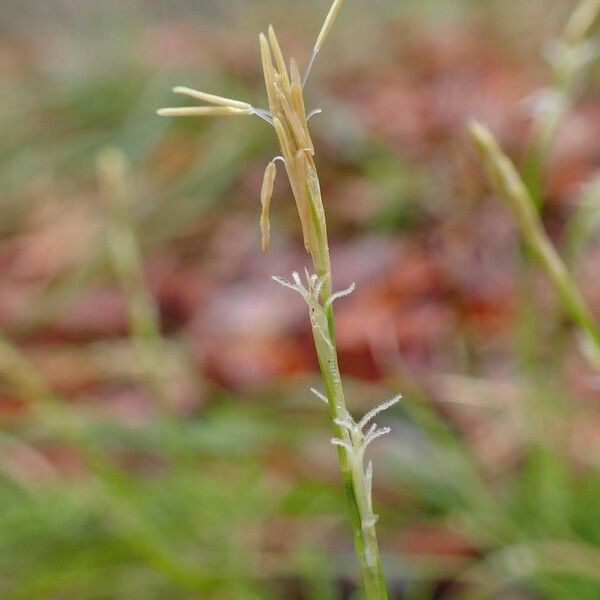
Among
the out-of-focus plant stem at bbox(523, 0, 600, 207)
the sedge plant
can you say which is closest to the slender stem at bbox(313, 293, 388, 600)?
the sedge plant

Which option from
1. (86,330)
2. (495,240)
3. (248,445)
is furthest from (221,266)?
(248,445)

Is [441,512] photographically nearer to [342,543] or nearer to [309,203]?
[342,543]


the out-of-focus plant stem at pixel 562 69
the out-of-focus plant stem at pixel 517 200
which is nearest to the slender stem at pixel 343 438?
the out-of-focus plant stem at pixel 517 200

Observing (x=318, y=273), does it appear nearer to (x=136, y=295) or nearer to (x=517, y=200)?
(x=517, y=200)

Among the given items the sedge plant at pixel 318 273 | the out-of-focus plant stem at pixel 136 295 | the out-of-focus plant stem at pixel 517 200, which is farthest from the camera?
the out-of-focus plant stem at pixel 136 295

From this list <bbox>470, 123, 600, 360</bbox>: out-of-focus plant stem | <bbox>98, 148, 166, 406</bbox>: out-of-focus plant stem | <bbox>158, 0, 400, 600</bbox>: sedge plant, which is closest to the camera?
<bbox>158, 0, 400, 600</bbox>: sedge plant

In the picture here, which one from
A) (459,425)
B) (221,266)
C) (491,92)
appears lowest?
(459,425)

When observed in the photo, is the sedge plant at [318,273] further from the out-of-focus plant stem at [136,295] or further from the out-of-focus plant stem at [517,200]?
the out-of-focus plant stem at [136,295]

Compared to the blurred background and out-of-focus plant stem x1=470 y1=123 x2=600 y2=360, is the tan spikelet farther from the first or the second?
the blurred background

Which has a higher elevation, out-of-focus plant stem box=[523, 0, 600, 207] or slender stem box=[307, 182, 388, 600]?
out-of-focus plant stem box=[523, 0, 600, 207]
